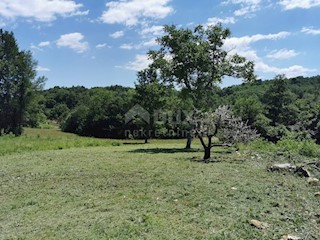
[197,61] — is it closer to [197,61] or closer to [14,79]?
[197,61]

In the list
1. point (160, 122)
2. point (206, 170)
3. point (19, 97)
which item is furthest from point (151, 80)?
point (206, 170)

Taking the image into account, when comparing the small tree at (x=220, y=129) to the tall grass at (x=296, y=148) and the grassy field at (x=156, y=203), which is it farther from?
the tall grass at (x=296, y=148)

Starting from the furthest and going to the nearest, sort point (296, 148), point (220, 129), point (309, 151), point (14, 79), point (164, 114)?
point (14, 79)
point (164, 114)
point (296, 148)
point (309, 151)
point (220, 129)

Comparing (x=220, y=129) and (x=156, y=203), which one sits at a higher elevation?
(x=220, y=129)

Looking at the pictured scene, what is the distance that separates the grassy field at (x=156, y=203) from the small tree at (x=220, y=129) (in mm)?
3118

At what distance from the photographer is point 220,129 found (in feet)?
68.4

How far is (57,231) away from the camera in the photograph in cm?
862

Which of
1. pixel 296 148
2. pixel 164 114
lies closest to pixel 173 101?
pixel 164 114

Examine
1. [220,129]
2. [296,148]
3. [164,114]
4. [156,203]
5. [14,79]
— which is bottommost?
[156,203]

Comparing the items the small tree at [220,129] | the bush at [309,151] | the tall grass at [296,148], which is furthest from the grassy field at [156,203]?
the tall grass at [296,148]

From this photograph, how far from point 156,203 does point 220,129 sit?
11.0m

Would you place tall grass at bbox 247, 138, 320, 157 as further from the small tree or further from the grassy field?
the grassy field

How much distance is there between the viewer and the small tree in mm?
20578

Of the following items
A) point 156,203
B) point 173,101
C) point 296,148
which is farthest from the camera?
point 173,101
